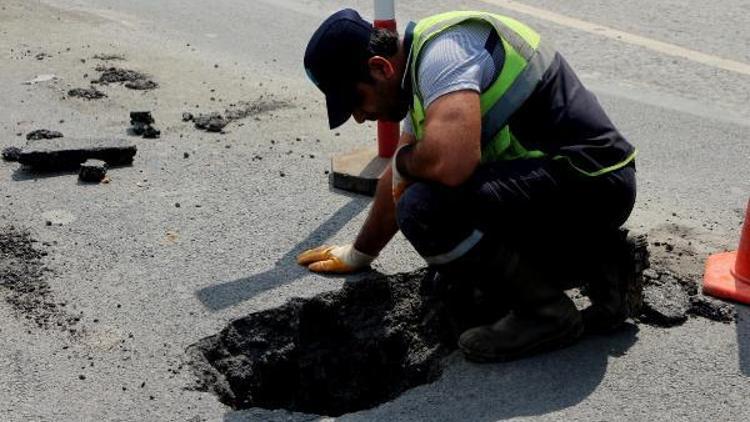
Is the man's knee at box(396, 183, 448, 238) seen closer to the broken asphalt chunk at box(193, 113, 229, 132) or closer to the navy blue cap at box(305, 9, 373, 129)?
the navy blue cap at box(305, 9, 373, 129)

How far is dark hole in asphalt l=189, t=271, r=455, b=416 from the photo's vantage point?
151 inches

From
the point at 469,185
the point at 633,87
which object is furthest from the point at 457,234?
the point at 633,87

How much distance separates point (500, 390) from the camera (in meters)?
3.41

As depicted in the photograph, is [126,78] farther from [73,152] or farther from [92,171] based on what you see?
[92,171]

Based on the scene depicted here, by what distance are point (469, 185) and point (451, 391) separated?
687mm

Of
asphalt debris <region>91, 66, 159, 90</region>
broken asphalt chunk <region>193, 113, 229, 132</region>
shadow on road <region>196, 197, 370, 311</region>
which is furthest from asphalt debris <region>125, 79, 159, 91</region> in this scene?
shadow on road <region>196, 197, 370, 311</region>

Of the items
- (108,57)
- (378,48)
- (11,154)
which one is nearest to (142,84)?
(108,57)

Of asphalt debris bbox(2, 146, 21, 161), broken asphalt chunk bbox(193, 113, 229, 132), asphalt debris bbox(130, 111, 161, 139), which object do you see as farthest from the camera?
broken asphalt chunk bbox(193, 113, 229, 132)

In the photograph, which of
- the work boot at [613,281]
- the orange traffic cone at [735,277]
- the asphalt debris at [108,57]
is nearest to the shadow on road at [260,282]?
the work boot at [613,281]

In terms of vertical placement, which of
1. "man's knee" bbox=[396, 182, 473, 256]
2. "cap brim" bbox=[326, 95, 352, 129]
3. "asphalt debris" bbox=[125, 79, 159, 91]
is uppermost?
"cap brim" bbox=[326, 95, 352, 129]

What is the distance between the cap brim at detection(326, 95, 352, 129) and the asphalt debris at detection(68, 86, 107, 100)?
3.22 metres

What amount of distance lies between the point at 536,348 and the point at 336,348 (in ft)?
2.68

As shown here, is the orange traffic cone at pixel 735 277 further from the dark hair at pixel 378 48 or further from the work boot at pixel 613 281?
the dark hair at pixel 378 48

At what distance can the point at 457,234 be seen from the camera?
11.3 feet
